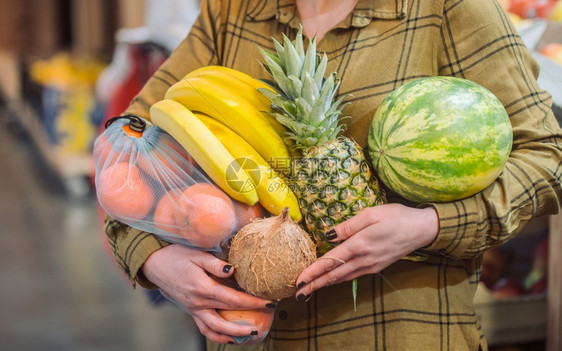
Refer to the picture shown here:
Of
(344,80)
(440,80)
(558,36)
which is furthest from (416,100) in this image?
(558,36)

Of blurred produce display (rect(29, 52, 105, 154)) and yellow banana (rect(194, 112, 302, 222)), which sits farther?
blurred produce display (rect(29, 52, 105, 154))

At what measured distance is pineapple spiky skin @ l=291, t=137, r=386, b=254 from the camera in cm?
101

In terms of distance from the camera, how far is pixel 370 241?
1014 mm

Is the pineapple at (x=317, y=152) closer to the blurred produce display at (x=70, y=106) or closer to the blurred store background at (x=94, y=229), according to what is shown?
the blurred store background at (x=94, y=229)

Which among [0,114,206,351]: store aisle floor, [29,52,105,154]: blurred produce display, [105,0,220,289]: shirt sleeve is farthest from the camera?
[29,52,105,154]: blurred produce display

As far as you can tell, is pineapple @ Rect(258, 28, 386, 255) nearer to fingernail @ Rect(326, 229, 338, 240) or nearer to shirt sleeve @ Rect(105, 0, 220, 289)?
fingernail @ Rect(326, 229, 338, 240)

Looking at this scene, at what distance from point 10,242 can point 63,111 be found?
3.83ft

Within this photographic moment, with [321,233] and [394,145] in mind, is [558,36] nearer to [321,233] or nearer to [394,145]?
[394,145]

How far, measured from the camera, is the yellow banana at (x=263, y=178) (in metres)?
1.00

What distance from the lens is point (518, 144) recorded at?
1.16 metres

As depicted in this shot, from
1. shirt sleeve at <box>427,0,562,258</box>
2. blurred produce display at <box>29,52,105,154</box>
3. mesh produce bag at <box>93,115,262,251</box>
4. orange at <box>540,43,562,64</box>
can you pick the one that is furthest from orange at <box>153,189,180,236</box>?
blurred produce display at <box>29,52,105,154</box>

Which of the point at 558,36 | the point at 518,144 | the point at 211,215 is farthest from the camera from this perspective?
the point at 558,36

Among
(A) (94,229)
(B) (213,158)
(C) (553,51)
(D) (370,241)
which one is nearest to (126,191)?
(B) (213,158)

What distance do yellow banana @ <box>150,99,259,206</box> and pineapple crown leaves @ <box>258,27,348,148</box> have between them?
0.40 feet
